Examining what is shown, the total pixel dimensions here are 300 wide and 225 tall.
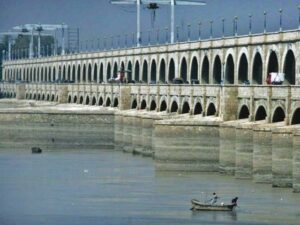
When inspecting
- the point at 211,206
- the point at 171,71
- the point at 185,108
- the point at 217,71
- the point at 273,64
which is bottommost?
the point at 211,206

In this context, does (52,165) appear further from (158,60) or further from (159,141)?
(158,60)

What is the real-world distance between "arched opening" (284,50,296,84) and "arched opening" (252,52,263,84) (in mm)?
6258

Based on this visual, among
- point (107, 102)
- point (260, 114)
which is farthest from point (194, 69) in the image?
point (260, 114)

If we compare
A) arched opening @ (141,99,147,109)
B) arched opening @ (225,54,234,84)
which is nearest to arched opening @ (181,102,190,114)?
arched opening @ (225,54,234,84)

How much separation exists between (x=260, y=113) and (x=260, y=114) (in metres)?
0.09

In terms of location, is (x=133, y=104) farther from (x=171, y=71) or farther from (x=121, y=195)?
(x=121, y=195)

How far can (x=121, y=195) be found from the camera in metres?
90.6

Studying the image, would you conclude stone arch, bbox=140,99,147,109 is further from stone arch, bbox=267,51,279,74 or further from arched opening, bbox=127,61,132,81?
stone arch, bbox=267,51,279,74

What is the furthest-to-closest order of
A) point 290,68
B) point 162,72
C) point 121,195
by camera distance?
point 162,72 < point 290,68 < point 121,195

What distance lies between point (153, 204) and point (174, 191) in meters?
6.88

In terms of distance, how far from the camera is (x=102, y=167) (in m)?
114

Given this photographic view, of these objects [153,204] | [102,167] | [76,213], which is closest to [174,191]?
[153,204]

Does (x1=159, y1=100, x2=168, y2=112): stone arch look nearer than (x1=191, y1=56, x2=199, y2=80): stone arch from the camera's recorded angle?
Yes

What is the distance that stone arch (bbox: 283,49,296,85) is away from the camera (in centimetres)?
10706
